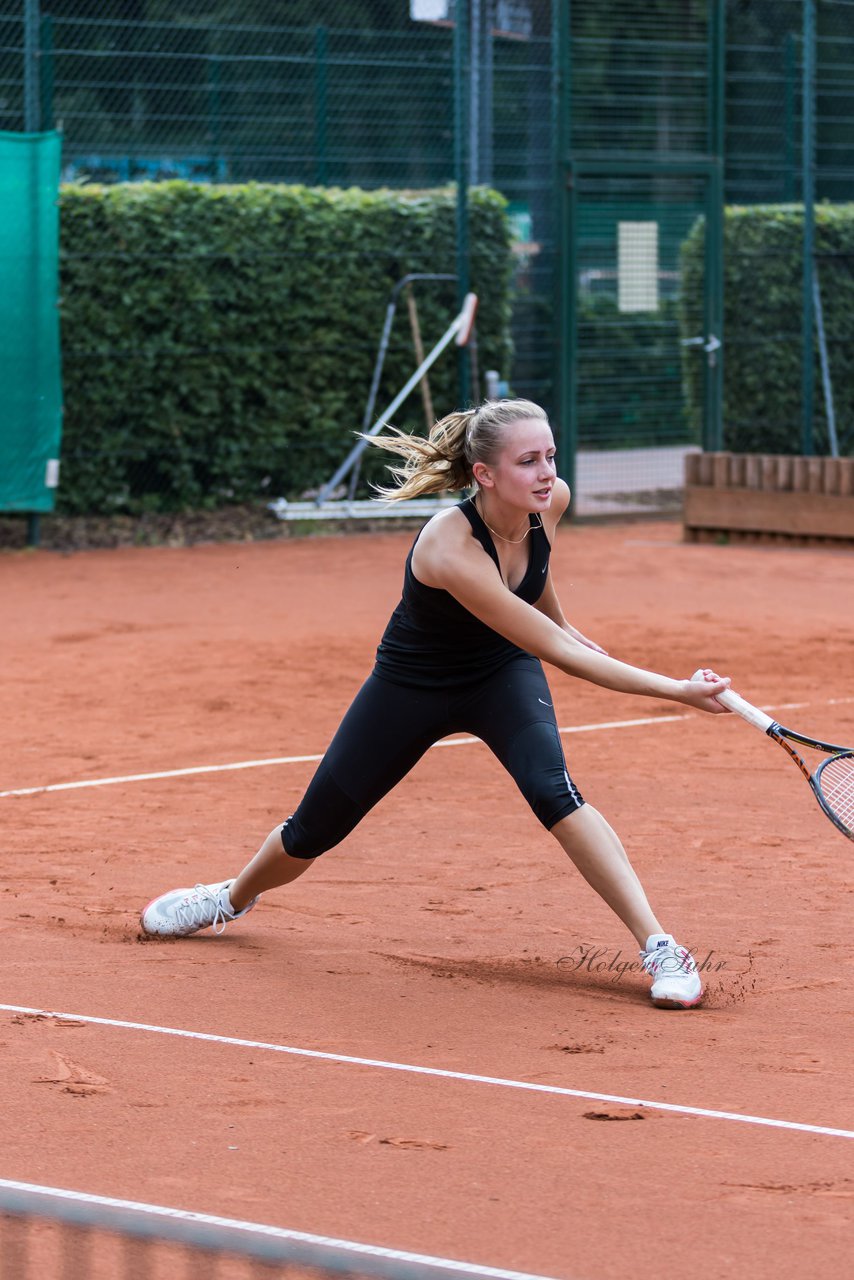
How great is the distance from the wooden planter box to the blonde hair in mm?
9067

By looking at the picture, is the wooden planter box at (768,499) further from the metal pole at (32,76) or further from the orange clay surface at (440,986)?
the metal pole at (32,76)

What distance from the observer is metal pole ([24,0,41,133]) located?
42.0 feet

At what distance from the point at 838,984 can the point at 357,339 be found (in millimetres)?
11078

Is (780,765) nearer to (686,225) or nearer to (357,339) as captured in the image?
(357,339)

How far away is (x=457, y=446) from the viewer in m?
4.75

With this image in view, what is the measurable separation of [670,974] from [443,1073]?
73cm

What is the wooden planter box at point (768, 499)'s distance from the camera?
44.9 feet

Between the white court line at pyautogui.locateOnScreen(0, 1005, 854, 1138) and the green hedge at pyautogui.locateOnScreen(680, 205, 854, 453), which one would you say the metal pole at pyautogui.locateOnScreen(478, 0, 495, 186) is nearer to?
the green hedge at pyautogui.locateOnScreen(680, 205, 854, 453)

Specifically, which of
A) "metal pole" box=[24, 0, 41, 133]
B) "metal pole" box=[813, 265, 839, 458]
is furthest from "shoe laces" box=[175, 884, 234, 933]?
"metal pole" box=[813, 265, 839, 458]

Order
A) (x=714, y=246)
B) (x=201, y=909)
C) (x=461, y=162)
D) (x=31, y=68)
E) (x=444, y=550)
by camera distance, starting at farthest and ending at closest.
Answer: (x=714, y=246)
(x=461, y=162)
(x=31, y=68)
(x=201, y=909)
(x=444, y=550)

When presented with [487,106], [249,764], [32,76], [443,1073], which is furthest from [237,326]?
[443,1073]

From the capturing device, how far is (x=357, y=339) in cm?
1517

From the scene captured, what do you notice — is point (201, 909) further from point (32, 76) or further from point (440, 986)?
point (32, 76)

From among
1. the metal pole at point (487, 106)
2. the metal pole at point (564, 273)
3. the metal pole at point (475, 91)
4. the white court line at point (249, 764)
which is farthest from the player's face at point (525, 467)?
the metal pole at point (487, 106)
